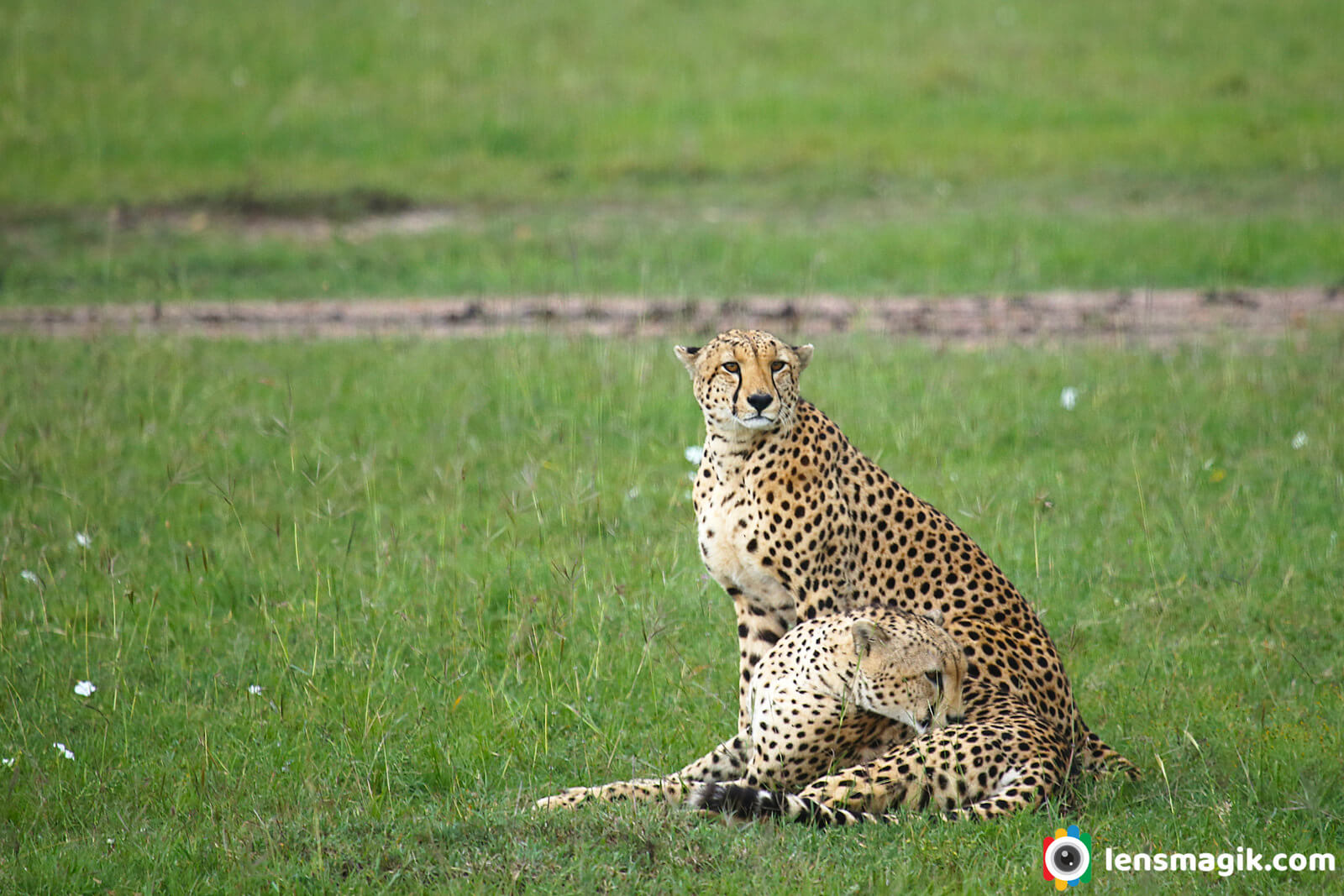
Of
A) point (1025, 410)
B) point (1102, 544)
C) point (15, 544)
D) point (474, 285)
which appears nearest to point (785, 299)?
point (474, 285)

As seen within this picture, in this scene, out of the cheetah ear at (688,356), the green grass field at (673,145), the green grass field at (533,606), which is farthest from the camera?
the green grass field at (673,145)

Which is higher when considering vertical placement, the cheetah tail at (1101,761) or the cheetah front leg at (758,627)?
the cheetah front leg at (758,627)

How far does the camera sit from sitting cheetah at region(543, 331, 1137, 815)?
15.1 feet

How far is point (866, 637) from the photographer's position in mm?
4340

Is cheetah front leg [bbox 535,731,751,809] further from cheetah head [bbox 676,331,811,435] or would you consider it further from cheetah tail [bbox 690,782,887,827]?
cheetah head [bbox 676,331,811,435]

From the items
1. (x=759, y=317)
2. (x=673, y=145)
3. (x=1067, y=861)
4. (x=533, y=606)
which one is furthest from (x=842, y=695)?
(x=673, y=145)

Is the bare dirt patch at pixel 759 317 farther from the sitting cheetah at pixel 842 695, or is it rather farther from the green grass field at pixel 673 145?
the sitting cheetah at pixel 842 695

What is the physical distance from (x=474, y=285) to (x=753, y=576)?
7.90 metres

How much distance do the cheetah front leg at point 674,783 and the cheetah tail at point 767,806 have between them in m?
0.15

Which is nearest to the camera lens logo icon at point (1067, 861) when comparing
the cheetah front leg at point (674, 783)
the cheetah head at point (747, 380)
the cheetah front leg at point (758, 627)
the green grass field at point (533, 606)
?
the green grass field at point (533, 606)

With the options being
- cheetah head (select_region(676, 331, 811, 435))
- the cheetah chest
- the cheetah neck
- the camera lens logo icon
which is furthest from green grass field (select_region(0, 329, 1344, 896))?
cheetah head (select_region(676, 331, 811, 435))

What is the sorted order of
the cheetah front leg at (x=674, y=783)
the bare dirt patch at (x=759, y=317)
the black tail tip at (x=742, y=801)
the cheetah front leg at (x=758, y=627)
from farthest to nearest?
the bare dirt patch at (x=759, y=317) < the cheetah front leg at (x=758, y=627) < the cheetah front leg at (x=674, y=783) < the black tail tip at (x=742, y=801)

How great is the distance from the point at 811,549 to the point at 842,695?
0.58 metres

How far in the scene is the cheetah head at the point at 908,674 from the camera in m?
4.34
